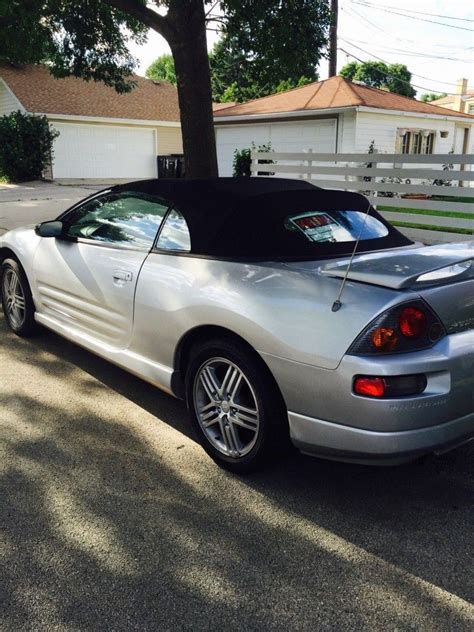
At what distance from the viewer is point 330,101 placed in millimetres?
19578

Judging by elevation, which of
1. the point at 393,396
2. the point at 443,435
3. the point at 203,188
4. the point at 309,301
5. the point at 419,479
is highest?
the point at 203,188

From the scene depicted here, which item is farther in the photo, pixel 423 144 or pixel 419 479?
pixel 423 144

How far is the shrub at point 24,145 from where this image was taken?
22.7 m

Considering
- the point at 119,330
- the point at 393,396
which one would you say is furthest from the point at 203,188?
the point at 393,396

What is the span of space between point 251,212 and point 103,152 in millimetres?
25700

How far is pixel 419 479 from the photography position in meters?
3.14

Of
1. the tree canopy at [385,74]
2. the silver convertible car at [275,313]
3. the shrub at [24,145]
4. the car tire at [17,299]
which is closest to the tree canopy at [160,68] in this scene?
the tree canopy at [385,74]

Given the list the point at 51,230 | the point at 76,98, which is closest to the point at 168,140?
the point at 76,98

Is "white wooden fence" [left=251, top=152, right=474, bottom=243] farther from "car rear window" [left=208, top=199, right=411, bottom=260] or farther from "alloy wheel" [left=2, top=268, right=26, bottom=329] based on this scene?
"alloy wheel" [left=2, top=268, right=26, bottom=329]

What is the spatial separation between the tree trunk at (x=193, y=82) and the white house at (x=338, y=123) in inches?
456

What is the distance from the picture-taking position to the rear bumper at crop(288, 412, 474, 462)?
254 centimetres

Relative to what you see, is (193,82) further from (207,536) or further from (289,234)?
(207,536)

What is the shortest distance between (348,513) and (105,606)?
1230mm

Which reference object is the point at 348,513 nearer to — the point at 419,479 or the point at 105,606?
the point at 419,479
